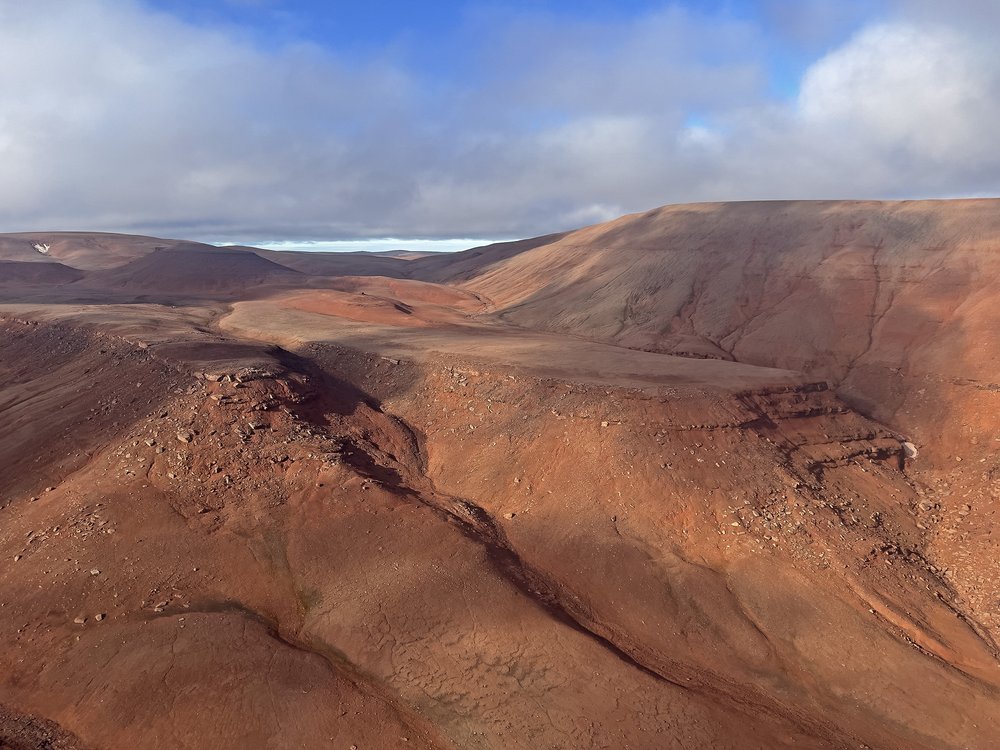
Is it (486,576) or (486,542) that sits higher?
(486,542)

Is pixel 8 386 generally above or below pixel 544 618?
above

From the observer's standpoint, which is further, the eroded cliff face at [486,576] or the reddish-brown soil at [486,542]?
the reddish-brown soil at [486,542]

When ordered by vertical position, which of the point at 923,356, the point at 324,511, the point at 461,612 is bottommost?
the point at 461,612

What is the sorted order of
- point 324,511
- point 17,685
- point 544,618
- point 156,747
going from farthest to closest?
point 324,511
point 544,618
point 17,685
point 156,747

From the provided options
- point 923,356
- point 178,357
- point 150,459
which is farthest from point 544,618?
point 923,356

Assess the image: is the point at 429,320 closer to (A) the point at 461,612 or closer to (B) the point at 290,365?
(B) the point at 290,365

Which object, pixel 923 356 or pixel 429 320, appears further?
pixel 429 320

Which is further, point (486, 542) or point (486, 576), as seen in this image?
point (486, 542)

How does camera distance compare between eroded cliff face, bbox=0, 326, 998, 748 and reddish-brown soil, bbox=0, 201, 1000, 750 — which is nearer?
eroded cliff face, bbox=0, 326, 998, 748
